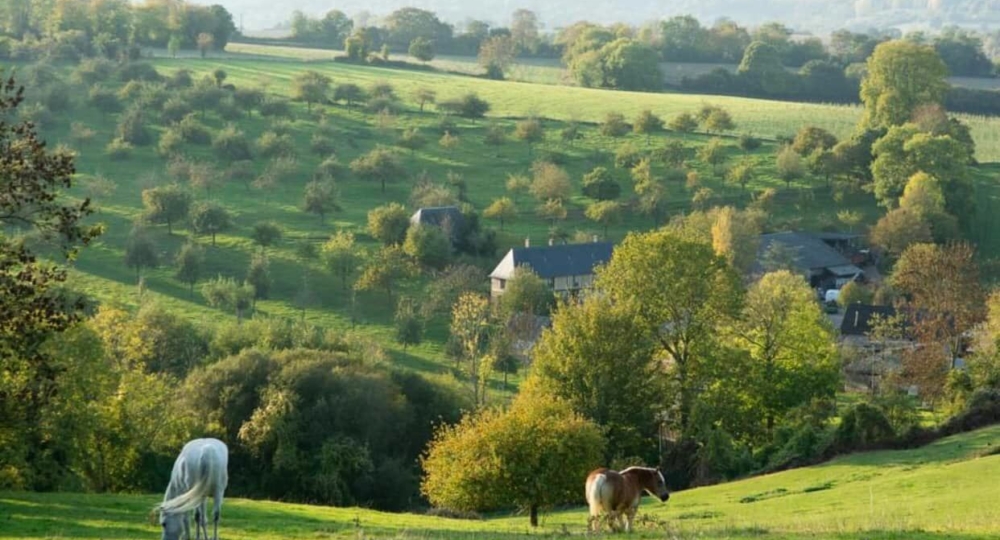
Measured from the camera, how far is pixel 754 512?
33.6m

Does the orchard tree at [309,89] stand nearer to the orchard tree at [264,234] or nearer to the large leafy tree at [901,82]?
the orchard tree at [264,234]

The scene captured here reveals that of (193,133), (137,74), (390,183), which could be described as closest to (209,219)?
(390,183)

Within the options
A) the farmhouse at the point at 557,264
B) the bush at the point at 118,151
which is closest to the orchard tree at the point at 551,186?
the farmhouse at the point at 557,264

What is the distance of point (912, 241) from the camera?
94875 millimetres

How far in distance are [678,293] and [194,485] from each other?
3804cm

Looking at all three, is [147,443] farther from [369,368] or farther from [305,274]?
[305,274]

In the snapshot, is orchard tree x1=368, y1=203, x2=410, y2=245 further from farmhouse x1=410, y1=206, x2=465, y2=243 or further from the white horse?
the white horse

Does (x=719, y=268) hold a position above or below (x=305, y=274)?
above

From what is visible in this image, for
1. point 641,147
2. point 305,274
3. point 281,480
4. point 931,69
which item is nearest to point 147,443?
point 281,480

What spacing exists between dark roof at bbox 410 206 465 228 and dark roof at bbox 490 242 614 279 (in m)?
5.80

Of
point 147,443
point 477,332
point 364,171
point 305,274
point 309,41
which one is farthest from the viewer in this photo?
point 309,41

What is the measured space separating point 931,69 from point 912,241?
43.8m

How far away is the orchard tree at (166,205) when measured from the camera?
87125 millimetres

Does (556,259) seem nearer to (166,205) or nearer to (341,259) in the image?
(341,259)
